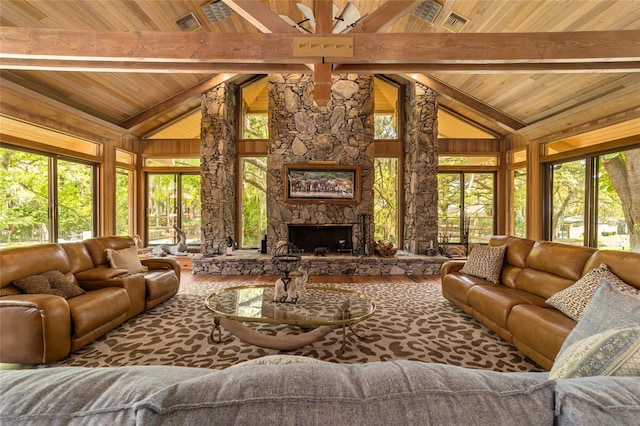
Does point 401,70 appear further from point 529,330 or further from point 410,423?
point 410,423

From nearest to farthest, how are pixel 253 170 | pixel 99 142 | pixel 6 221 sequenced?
pixel 6 221
pixel 99 142
pixel 253 170

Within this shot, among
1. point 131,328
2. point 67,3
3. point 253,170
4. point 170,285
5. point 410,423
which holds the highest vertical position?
point 67,3

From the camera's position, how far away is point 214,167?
6.29 m

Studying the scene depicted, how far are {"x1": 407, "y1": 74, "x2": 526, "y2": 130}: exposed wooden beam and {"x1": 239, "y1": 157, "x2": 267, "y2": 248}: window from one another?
410 cm

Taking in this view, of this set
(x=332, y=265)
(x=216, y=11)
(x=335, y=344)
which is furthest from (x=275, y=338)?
(x=216, y=11)

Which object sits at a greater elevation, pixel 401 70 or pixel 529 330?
pixel 401 70

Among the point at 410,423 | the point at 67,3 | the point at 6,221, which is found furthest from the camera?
the point at 6,221

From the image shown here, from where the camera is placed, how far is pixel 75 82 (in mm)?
4797

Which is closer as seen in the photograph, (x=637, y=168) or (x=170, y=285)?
(x=170, y=285)

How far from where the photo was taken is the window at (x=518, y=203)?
6598 mm

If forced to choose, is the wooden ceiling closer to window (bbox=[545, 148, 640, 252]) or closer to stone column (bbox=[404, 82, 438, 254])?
window (bbox=[545, 148, 640, 252])

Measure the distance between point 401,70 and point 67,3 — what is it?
4441mm

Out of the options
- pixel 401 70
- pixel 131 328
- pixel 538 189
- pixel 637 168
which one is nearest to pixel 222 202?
pixel 131 328

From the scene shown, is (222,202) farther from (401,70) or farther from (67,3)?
(401,70)
